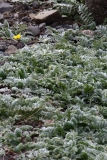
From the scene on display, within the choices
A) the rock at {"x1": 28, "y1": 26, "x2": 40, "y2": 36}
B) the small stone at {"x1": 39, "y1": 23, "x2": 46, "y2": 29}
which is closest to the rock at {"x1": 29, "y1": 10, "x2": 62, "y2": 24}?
the small stone at {"x1": 39, "y1": 23, "x2": 46, "y2": 29}

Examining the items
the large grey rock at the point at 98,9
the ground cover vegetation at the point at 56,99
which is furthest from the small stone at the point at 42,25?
the large grey rock at the point at 98,9

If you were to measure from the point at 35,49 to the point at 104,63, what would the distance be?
2.89 feet

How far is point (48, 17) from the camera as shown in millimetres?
6277

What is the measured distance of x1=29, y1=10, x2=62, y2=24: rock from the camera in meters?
6.27

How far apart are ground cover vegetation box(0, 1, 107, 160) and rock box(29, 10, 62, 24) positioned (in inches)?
22.3

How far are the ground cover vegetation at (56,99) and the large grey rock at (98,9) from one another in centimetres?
44

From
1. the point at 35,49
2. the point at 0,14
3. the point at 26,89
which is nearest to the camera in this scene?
the point at 26,89

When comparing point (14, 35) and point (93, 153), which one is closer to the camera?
point (93, 153)

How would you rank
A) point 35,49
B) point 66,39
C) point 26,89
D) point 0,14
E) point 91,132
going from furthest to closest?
point 0,14
point 66,39
point 35,49
point 26,89
point 91,132

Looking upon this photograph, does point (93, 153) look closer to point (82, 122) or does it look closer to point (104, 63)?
point (82, 122)

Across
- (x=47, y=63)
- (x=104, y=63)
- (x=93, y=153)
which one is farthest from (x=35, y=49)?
(x=93, y=153)

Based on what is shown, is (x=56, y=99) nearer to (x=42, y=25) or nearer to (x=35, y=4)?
(x=42, y=25)

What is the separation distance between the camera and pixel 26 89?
4215 millimetres

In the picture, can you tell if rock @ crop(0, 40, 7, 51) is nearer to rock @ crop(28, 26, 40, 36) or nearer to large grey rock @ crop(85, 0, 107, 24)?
rock @ crop(28, 26, 40, 36)
